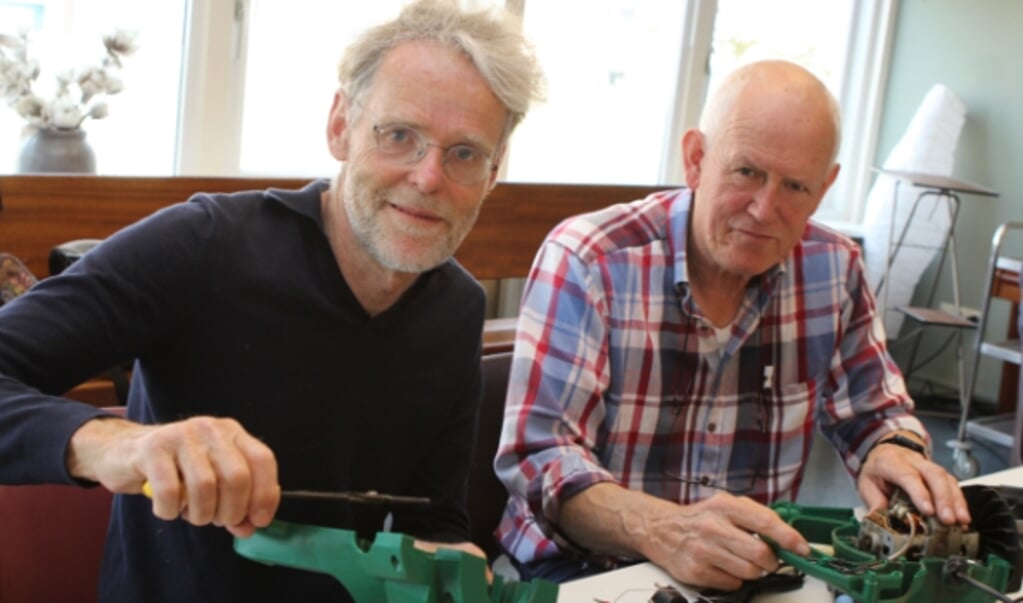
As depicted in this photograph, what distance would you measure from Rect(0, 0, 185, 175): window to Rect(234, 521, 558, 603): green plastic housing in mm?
2335

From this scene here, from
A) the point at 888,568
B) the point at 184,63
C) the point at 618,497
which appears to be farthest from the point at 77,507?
the point at 184,63

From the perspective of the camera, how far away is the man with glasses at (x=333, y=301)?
1.46 metres

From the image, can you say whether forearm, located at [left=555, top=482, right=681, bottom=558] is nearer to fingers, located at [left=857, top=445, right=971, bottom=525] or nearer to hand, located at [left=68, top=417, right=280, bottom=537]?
fingers, located at [left=857, top=445, right=971, bottom=525]

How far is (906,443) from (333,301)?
0.97 m

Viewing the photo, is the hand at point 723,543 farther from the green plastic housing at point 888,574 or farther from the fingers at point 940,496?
the fingers at point 940,496

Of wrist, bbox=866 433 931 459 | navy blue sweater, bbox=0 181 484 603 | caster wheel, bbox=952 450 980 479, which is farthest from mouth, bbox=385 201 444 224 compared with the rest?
caster wheel, bbox=952 450 980 479

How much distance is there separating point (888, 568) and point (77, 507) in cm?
98

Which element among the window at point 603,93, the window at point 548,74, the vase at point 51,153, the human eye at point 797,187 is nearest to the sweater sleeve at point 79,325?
the window at point 548,74

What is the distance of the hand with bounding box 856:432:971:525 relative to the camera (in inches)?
64.1

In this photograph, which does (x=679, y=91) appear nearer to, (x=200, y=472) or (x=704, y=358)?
(x=704, y=358)

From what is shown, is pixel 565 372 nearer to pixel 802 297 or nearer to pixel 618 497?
pixel 618 497

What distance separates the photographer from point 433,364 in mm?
1605

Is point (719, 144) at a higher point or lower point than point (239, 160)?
higher

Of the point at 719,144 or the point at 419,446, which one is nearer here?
the point at 419,446
